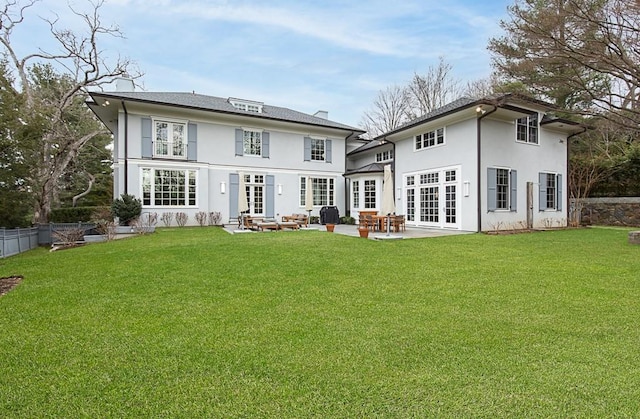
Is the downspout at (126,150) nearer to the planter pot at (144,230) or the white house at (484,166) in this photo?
the planter pot at (144,230)

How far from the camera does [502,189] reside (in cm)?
1298

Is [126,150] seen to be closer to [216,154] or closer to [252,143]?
[216,154]

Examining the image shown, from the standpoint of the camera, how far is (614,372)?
241 cm

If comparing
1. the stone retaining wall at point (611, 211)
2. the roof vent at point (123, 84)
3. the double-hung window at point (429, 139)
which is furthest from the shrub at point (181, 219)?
the stone retaining wall at point (611, 211)

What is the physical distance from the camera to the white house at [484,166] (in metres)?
12.4

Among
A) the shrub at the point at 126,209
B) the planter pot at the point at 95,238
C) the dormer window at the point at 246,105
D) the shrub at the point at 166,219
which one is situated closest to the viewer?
the planter pot at the point at 95,238

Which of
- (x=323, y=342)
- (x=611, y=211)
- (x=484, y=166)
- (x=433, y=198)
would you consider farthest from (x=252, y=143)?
(x=611, y=211)

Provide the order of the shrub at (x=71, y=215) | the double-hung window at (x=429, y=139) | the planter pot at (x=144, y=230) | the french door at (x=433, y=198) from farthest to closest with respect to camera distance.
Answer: the shrub at (x=71, y=215)
the double-hung window at (x=429, y=139)
the french door at (x=433, y=198)
the planter pot at (x=144, y=230)

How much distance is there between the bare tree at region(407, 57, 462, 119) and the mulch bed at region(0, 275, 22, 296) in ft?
87.6

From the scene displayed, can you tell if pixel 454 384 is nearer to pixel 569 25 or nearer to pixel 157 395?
pixel 157 395

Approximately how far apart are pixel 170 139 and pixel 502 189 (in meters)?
14.1

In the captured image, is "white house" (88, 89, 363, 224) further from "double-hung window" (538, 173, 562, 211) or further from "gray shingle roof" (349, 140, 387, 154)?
"double-hung window" (538, 173, 562, 211)

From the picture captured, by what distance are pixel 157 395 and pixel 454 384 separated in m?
1.93

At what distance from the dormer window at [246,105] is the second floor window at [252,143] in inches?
63.9
